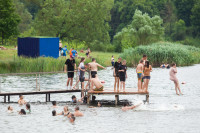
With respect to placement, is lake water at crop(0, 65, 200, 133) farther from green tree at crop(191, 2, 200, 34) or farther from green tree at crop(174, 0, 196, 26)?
green tree at crop(174, 0, 196, 26)

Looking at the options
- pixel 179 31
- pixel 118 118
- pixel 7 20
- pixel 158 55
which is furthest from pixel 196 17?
pixel 118 118

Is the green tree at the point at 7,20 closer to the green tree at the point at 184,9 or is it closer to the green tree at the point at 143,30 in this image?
the green tree at the point at 143,30

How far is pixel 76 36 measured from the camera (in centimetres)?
8475

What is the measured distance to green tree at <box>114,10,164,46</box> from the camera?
83606 millimetres

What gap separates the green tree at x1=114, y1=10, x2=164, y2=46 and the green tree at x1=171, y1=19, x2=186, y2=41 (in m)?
14.4

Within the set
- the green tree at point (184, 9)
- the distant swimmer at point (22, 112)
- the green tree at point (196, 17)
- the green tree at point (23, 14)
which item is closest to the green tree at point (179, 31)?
the green tree at point (196, 17)

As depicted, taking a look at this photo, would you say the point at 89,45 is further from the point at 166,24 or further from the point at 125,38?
the point at 166,24

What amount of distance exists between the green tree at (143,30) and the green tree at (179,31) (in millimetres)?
14368

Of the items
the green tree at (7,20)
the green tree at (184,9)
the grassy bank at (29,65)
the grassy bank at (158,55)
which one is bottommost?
the grassy bank at (29,65)

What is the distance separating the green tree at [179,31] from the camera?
106000mm

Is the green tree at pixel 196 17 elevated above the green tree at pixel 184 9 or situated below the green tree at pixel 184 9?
below

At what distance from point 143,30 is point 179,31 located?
78.4 ft

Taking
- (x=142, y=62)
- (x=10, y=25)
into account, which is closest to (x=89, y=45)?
(x=10, y=25)

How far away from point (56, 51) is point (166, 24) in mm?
59172
